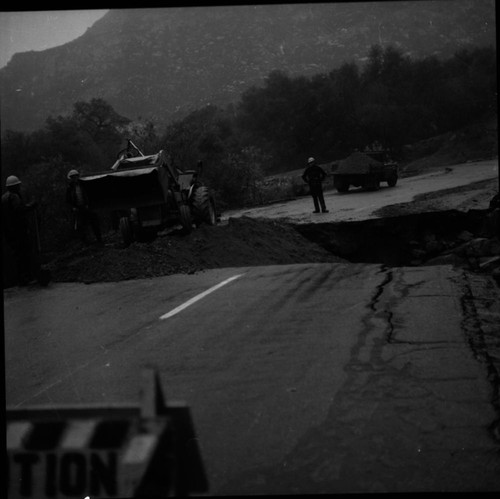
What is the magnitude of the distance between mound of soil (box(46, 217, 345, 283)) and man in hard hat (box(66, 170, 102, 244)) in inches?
16.6

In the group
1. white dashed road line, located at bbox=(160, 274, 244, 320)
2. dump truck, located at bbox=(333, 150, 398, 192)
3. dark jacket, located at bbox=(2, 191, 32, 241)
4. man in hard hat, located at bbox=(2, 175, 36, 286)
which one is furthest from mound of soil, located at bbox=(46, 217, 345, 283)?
dump truck, located at bbox=(333, 150, 398, 192)

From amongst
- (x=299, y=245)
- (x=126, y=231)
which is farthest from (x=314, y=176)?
(x=126, y=231)

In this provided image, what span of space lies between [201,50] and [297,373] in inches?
320

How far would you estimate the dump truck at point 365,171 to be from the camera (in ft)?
62.1

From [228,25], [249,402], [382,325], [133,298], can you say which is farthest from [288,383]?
[228,25]

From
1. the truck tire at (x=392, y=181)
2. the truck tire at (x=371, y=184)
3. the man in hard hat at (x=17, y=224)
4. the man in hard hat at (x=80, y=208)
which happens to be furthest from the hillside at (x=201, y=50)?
the truck tire at (x=392, y=181)

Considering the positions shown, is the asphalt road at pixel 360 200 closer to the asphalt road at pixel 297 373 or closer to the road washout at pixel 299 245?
the road washout at pixel 299 245

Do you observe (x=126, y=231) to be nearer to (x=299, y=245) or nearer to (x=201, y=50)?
(x=299, y=245)

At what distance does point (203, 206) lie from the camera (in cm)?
1374

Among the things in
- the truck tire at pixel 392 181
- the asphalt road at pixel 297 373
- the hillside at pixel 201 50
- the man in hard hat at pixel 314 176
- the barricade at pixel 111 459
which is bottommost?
the truck tire at pixel 392 181

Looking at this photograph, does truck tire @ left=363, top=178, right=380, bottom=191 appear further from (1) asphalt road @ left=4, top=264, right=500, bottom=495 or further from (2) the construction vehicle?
(1) asphalt road @ left=4, top=264, right=500, bottom=495

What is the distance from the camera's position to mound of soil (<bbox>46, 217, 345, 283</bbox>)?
33.9 feet

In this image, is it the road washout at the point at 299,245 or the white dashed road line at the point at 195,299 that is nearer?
the white dashed road line at the point at 195,299

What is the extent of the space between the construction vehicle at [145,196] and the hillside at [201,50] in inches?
49.1
